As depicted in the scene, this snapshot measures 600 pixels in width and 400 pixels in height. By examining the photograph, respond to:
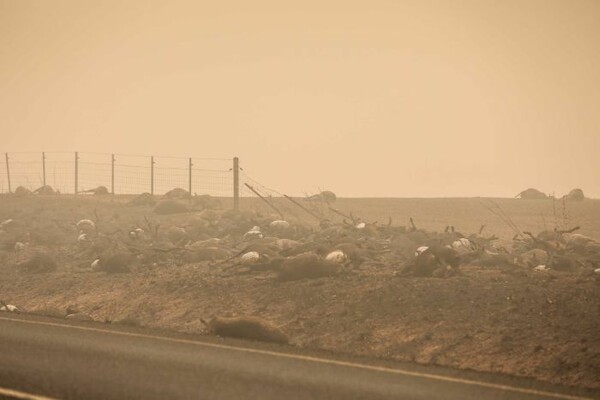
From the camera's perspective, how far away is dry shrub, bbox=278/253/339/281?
683 inches

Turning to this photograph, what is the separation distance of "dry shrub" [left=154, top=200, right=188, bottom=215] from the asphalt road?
19.9 m

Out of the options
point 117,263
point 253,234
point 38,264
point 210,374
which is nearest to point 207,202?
point 253,234

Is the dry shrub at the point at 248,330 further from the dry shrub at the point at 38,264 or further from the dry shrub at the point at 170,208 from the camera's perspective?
the dry shrub at the point at 170,208

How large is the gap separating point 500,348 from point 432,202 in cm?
2638

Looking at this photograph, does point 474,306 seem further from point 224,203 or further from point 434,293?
point 224,203

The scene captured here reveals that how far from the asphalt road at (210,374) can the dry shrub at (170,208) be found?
65.2 feet

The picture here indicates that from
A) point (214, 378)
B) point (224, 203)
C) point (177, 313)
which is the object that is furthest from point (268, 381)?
point (224, 203)

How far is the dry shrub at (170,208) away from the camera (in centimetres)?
3114

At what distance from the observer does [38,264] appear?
22.6m

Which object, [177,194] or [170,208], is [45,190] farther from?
[170,208]

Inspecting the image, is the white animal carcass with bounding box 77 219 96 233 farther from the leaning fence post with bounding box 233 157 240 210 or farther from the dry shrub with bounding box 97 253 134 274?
the dry shrub with bounding box 97 253 134 274

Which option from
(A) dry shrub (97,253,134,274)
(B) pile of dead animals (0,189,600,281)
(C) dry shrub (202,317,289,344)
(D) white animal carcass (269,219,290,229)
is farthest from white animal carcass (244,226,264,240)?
(C) dry shrub (202,317,289,344)

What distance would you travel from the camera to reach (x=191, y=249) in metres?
22.3

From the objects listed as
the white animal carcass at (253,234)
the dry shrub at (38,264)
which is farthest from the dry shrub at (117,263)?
the white animal carcass at (253,234)
